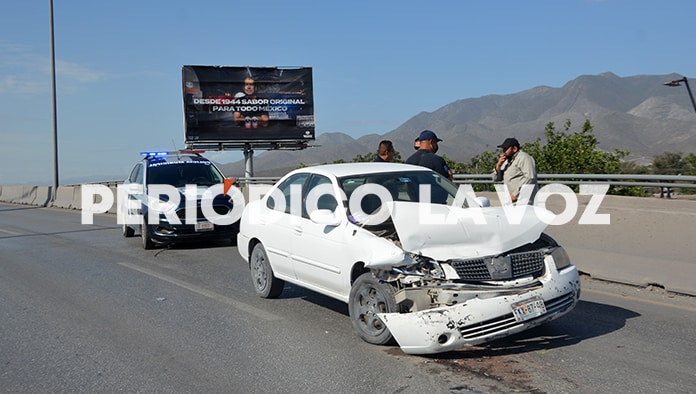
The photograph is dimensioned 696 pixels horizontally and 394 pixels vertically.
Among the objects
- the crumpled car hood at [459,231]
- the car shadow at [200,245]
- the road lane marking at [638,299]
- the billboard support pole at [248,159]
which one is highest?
the billboard support pole at [248,159]

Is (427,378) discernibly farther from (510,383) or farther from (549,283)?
(549,283)

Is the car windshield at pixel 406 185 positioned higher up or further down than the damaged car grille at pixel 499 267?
higher up

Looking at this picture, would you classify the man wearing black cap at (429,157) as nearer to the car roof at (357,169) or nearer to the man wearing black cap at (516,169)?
the man wearing black cap at (516,169)

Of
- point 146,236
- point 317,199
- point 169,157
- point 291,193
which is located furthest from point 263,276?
point 169,157

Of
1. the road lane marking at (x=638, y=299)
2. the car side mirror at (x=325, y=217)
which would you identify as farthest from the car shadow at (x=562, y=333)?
the car side mirror at (x=325, y=217)

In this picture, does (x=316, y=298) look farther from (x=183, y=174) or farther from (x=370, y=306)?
(x=183, y=174)

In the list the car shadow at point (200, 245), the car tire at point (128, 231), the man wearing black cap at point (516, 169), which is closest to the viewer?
the man wearing black cap at point (516, 169)

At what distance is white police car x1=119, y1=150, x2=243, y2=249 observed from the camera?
13422 mm

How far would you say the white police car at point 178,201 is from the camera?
13422mm

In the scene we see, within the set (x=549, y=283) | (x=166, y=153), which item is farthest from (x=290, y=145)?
(x=549, y=283)

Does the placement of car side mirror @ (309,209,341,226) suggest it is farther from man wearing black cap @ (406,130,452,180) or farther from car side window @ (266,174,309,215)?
man wearing black cap @ (406,130,452,180)

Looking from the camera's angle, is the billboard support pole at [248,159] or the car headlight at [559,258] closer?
the car headlight at [559,258]

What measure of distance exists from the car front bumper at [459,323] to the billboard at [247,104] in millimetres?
31446

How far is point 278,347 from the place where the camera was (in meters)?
6.27
